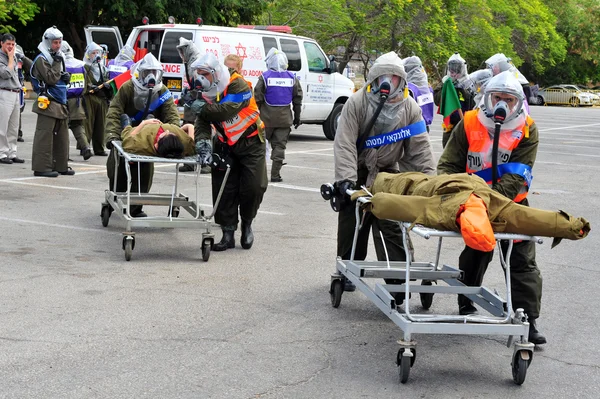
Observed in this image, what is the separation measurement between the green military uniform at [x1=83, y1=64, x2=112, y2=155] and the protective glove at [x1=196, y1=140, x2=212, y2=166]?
7632mm

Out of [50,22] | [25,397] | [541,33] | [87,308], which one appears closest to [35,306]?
[87,308]

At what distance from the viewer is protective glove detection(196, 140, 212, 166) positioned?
8.31 metres

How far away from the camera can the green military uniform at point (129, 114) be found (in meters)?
9.32

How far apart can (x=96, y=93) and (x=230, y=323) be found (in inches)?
406

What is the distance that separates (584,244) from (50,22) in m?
28.3

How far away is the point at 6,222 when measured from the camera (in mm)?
9539

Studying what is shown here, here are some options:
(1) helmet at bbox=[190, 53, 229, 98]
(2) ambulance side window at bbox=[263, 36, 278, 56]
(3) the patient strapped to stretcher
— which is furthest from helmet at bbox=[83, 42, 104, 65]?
(3) the patient strapped to stretcher

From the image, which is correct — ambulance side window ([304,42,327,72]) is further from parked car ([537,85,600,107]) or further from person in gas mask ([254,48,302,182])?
parked car ([537,85,600,107])

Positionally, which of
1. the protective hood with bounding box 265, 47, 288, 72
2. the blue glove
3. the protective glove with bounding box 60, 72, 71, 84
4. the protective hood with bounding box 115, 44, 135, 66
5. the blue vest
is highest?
the protective hood with bounding box 265, 47, 288, 72

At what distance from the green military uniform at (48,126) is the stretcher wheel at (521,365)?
30.2ft

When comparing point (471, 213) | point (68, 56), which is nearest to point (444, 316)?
point (471, 213)

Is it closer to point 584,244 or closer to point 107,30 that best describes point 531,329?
point 584,244

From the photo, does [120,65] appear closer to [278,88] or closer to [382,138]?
[278,88]

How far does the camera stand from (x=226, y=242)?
28.6 feet
